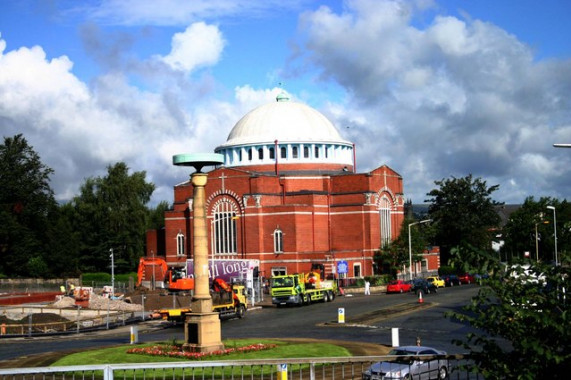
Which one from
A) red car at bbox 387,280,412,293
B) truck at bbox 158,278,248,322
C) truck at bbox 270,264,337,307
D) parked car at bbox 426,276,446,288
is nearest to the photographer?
truck at bbox 158,278,248,322

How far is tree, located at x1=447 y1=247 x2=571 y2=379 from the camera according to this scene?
40.7 feet

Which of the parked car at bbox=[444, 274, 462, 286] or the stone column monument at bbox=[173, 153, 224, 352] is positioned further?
the parked car at bbox=[444, 274, 462, 286]

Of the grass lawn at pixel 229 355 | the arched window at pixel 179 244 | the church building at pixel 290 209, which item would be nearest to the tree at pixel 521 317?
the grass lawn at pixel 229 355

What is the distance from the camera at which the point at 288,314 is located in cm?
5425

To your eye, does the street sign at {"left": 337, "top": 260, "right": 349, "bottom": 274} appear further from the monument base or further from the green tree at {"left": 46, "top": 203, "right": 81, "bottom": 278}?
the monument base

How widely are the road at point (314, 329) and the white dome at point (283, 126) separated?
3629cm

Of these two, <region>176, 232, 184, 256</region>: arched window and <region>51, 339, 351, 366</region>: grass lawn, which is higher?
<region>176, 232, 184, 256</region>: arched window

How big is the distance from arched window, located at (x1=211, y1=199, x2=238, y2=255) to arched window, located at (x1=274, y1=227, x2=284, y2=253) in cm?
421

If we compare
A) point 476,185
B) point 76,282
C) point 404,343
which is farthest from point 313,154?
point 404,343

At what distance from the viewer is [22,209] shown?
106 metres

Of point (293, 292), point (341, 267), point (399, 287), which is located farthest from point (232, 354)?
point (341, 267)

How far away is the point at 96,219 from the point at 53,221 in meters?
7.77

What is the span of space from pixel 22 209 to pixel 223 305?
62011 millimetres

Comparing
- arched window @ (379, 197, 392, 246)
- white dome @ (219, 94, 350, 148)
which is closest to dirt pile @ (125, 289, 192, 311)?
arched window @ (379, 197, 392, 246)
